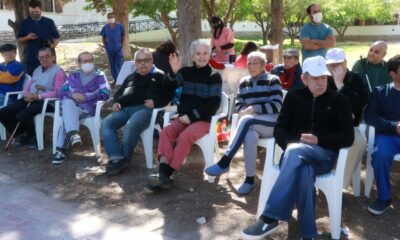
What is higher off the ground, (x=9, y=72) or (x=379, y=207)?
(x=9, y=72)

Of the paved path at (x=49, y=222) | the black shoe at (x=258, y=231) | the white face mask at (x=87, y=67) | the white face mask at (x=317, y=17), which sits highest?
the white face mask at (x=317, y=17)

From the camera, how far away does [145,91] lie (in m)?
5.54

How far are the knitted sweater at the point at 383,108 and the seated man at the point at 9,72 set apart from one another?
4764 mm

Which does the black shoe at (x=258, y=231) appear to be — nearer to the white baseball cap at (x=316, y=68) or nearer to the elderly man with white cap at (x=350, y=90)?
the elderly man with white cap at (x=350, y=90)

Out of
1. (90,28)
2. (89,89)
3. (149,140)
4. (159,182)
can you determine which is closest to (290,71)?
(149,140)

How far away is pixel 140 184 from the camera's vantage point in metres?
4.83

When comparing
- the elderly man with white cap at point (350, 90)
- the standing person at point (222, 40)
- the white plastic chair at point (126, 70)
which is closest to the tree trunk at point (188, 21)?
the white plastic chair at point (126, 70)

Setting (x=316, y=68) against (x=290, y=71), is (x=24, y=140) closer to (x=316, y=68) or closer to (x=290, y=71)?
(x=290, y=71)

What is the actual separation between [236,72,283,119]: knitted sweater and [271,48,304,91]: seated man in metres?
0.65

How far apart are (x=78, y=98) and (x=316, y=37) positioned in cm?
315

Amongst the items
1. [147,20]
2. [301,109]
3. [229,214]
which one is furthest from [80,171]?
[147,20]

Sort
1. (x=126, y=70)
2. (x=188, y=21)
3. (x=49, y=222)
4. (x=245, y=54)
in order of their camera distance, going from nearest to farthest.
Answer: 1. (x=49, y=222)
2. (x=188, y=21)
3. (x=126, y=70)
4. (x=245, y=54)

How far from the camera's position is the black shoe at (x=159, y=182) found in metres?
4.47

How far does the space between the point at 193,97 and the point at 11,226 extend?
2.14m
